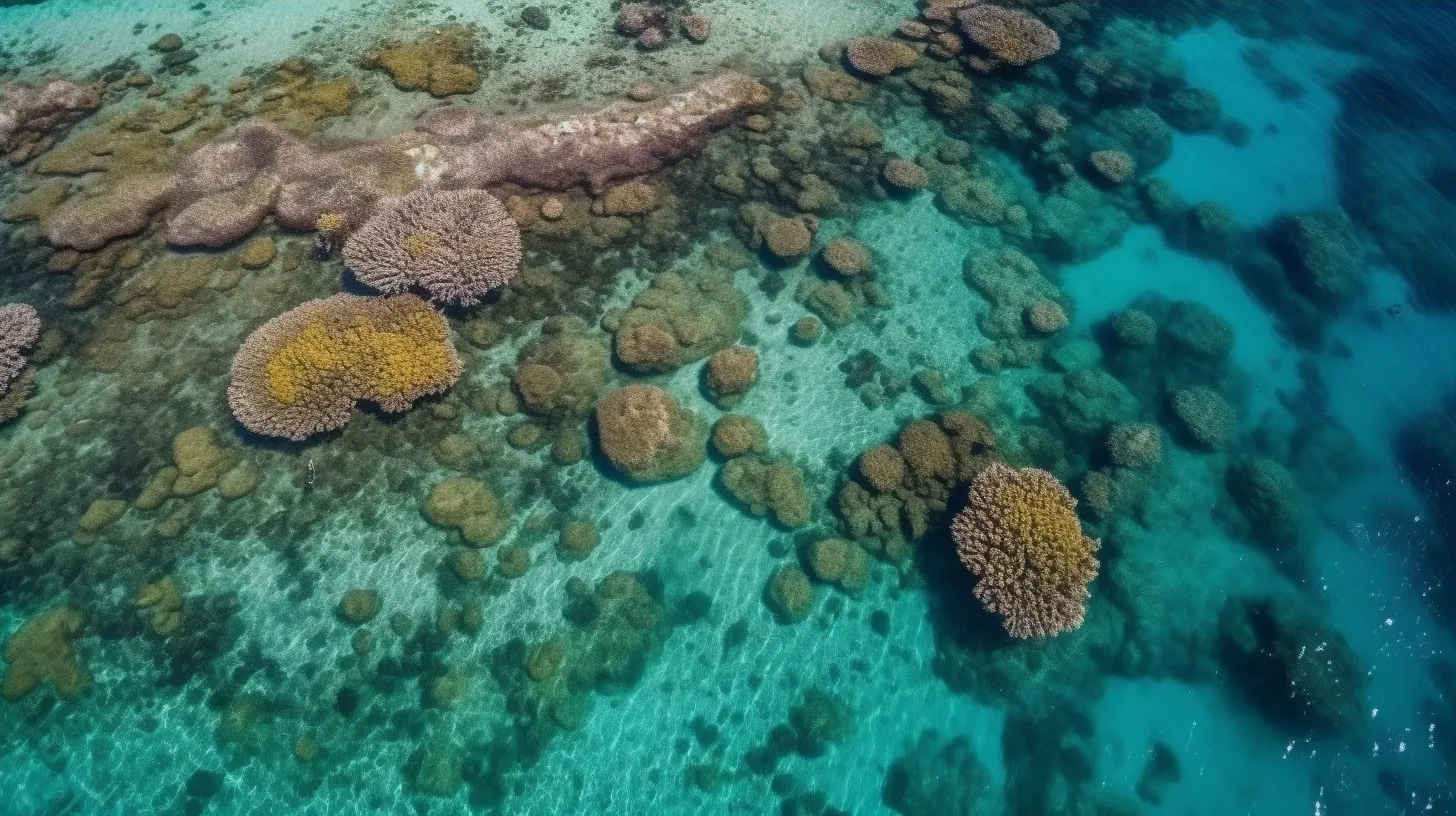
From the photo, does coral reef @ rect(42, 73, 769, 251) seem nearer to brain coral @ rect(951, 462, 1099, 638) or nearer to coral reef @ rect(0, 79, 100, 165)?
coral reef @ rect(0, 79, 100, 165)

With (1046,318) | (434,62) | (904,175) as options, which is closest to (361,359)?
(434,62)

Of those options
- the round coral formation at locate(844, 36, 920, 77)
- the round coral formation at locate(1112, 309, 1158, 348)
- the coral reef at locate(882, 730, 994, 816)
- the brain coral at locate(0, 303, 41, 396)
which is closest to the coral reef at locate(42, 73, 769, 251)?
the brain coral at locate(0, 303, 41, 396)

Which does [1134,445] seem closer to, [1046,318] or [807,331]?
[1046,318]

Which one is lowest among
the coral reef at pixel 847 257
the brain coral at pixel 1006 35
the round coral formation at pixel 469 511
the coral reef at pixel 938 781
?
the coral reef at pixel 938 781

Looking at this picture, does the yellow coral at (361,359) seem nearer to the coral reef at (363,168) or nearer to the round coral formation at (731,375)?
the coral reef at (363,168)

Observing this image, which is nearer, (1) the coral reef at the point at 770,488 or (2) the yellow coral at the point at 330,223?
(1) the coral reef at the point at 770,488

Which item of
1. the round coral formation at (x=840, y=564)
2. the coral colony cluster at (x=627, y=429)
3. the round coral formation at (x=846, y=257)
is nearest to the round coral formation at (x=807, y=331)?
the coral colony cluster at (x=627, y=429)
